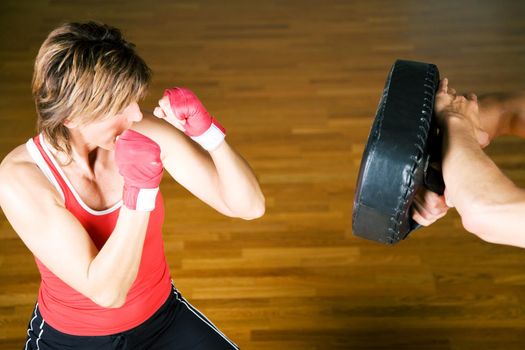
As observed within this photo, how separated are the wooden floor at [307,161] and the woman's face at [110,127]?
3.68ft

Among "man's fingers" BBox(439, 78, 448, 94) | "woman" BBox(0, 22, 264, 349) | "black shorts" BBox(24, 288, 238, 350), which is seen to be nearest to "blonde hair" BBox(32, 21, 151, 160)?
"woman" BBox(0, 22, 264, 349)

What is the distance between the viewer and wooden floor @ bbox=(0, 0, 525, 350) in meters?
2.73

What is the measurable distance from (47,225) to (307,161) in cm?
186

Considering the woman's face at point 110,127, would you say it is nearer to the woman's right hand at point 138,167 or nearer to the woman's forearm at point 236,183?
the woman's right hand at point 138,167

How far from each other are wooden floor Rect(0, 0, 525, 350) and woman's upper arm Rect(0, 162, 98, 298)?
1.04 metres

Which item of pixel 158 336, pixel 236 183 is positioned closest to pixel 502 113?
pixel 236 183

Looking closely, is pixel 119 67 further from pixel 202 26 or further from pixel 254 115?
pixel 202 26

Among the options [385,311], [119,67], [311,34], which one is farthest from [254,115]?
[119,67]

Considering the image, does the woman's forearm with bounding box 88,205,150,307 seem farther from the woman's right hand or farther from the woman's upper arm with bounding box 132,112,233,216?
the woman's upper arm with bounding box 132,112,233,216

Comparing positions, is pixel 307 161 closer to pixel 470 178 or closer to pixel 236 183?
pixel 236 183

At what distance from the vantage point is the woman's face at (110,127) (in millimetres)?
1733

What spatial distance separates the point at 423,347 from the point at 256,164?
1175mm

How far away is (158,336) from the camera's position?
6.48 feet

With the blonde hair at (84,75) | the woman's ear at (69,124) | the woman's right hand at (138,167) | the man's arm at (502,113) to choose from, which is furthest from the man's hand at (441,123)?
the woman's ear at (69,124)
